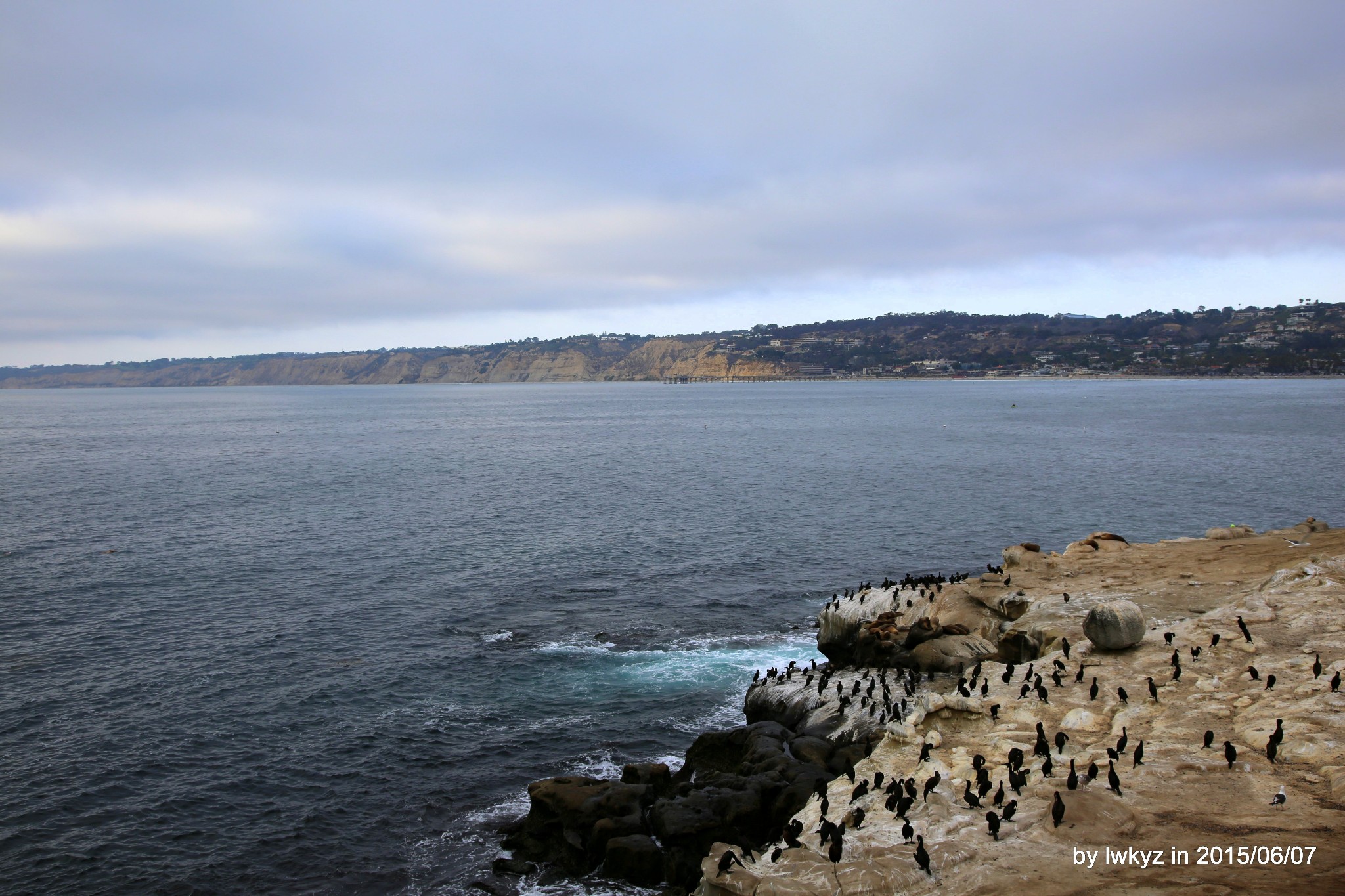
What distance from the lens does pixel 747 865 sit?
43.9 ft

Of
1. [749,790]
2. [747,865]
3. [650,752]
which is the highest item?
[747,865]

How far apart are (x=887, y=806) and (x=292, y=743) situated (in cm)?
1757

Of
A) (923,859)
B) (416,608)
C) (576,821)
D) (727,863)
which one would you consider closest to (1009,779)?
(923,859)

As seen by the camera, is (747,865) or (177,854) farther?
(177,854)

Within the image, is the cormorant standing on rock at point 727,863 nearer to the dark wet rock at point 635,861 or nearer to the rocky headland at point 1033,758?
the rocky headland at point 1033,758

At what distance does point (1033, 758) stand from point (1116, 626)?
5938 mm

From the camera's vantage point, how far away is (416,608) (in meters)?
35.7

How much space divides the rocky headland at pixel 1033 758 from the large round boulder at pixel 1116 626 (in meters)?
0.05

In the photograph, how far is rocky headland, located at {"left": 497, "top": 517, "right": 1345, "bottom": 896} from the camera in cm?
1201

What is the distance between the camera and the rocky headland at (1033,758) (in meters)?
12.0

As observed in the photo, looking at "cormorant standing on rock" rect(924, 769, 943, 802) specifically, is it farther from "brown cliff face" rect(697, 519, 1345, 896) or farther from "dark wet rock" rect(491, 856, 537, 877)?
"dark wet rock" rect(491, 856, 537, 877)

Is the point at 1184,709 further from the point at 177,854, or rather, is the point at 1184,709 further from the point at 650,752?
the point at 177,854

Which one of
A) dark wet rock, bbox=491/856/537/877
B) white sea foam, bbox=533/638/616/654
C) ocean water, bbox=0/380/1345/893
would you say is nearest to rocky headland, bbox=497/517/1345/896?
dark wet rock, bbox=491/856/537/877

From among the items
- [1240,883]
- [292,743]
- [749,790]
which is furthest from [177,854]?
[1240,883]
